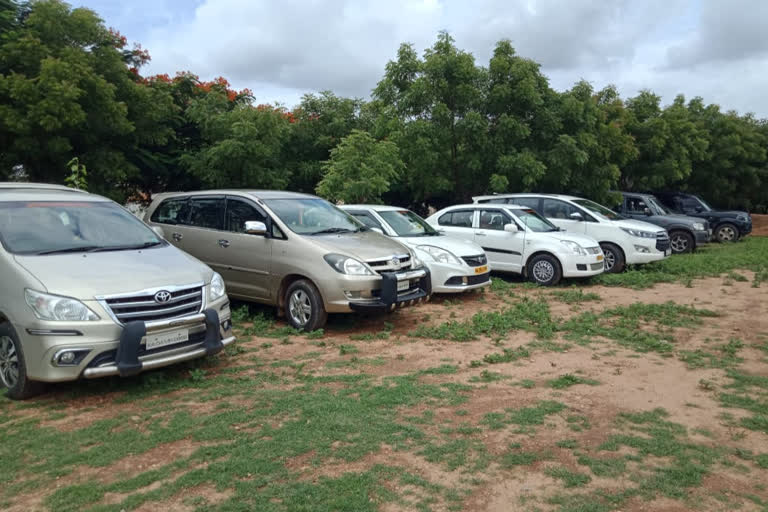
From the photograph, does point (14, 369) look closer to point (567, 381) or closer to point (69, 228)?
point (69, 228)

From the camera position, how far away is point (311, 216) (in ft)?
25.7

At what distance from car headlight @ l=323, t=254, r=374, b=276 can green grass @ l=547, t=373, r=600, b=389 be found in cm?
255

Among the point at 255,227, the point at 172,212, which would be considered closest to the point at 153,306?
the point at 255,227

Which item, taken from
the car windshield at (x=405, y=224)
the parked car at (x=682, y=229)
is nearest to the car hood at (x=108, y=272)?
the car windshield at (x=405, y=224)

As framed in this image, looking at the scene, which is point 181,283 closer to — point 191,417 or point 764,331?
point 191,417

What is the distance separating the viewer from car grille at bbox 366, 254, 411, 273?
695cm

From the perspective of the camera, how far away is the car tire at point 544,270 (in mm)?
10602

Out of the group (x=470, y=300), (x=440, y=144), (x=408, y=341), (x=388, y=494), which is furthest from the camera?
(x=440, y=144)

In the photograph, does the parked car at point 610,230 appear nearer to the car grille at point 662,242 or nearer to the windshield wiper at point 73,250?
the car grille at point 662,242

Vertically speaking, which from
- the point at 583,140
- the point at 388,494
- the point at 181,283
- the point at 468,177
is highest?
the point at 583,140

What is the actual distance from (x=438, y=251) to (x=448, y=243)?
30cm

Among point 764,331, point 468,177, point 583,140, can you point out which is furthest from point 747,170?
point 764,331

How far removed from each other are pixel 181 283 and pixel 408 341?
2.83 m

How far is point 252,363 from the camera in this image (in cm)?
588
